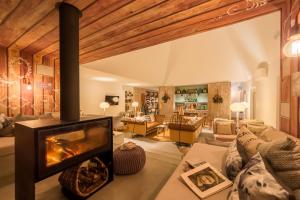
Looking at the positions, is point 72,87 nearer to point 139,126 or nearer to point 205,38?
point 139,126

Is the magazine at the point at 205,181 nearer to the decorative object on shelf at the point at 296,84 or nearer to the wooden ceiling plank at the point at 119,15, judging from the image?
the decorative object on shelf at the point at 296,84

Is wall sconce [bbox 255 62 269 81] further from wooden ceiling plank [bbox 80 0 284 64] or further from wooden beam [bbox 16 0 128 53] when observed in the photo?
wooden beam [bbox 16 0 128 53]

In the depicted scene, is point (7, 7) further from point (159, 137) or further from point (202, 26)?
point (159, 137)

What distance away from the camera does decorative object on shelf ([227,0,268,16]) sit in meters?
1.58

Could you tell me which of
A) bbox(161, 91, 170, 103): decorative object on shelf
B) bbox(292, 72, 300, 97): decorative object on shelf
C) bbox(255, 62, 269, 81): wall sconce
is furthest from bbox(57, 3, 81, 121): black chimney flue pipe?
bbox(161, 91, 170, 103): decorative object on shelf

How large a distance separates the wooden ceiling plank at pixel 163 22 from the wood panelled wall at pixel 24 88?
5.07ft

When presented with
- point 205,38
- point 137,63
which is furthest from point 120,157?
point 205,38

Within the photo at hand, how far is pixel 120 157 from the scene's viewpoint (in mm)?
2240

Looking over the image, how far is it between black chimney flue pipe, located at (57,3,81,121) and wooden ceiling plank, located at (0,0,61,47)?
0.20 m

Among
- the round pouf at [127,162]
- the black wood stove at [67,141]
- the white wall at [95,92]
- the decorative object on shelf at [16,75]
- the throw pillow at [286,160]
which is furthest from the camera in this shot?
the white wall at [95,92]

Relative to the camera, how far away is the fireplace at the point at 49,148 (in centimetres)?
134

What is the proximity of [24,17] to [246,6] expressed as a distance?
278 cm

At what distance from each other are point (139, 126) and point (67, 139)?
11.6 ft

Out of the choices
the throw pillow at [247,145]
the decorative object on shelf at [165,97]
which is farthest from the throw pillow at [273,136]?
the decorative object on shelf at [165,97]
